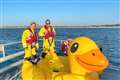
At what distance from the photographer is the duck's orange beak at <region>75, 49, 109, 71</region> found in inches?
253

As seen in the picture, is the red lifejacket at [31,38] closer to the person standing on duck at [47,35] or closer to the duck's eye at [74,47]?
the person standing on duck at [47,35]

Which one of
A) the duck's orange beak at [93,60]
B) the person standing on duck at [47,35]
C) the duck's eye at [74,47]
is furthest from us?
the person standing on duck at [47,35]

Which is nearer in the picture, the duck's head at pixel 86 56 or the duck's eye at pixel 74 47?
the duck's head at pixel 86 56

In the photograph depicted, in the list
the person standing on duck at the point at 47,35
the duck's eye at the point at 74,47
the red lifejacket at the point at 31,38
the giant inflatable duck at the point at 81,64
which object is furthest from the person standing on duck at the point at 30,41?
the duck's eye at the point at 74,47

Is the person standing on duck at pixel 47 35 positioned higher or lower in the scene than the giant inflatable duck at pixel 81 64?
higher

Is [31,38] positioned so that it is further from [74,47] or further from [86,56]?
[86,56]

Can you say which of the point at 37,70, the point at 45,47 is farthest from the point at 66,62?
the point at 45,47

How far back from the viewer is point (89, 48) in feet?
21.6

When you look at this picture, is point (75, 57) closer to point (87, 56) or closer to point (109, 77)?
point (87, 56)

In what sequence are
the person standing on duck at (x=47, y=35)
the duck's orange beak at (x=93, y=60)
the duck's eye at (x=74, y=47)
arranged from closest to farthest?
the duck's orange beak at (x=93, y=60)
the duck's eye at (x=74, y=47)
the person standing on duck at (x=47, y=35)

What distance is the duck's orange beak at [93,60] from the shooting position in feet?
21.1

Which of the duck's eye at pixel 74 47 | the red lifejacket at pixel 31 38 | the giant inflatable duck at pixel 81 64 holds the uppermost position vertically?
the red lifejacket at pixel 31 38

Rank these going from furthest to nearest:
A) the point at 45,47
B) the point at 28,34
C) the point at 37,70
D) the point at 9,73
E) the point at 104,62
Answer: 1. the point at 45,47
2. the point at 9,73
3. the point at 28,34
4. the point at 37,70
5. the point at 104,62

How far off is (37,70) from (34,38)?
1.94 m
